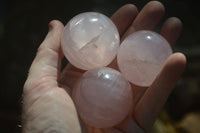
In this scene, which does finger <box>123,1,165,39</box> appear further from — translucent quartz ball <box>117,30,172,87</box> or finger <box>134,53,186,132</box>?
finger <box>134,53,186,132</box>

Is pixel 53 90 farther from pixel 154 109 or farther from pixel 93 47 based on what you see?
pixel 154 109

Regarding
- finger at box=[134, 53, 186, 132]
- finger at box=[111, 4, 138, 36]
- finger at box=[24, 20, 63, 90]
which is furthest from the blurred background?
finger at box=[134, 53, 186, 132]

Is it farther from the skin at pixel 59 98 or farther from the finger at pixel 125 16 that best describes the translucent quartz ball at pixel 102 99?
the finger at pixel 125 16

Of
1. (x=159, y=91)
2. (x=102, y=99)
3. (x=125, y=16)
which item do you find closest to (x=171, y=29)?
(x=125, y=16)

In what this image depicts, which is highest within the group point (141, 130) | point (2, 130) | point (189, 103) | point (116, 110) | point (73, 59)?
point (73, 59)

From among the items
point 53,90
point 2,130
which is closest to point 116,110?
point 53,90

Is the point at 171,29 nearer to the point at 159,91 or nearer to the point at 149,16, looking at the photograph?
the point at 149,16
